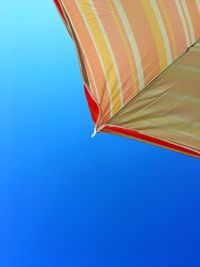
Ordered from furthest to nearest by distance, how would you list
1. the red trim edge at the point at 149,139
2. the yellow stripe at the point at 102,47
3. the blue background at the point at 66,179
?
the blue background at the point at 66,179 < the red trim edge at the point at 149,139 < the yellow stripe at the point at 102,47

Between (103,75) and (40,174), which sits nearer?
(103,75)

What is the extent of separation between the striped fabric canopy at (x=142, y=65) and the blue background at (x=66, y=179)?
2.63ft

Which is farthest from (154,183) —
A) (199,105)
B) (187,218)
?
(199,105)

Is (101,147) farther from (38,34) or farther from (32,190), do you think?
(38,34)

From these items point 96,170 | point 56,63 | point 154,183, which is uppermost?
point 56,63

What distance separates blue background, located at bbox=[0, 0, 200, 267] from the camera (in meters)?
1.87

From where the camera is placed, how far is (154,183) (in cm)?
190

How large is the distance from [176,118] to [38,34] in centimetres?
101

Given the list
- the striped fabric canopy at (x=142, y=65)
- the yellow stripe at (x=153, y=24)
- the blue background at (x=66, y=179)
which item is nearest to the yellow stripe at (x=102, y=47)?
the striped fabric canopy at (x=142, y=65)

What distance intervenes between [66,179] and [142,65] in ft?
3.12

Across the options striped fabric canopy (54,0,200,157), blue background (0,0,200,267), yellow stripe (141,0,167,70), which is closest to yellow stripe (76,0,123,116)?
striped fabric canopy (54,0,200,157)

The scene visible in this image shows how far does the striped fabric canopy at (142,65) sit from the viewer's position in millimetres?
997

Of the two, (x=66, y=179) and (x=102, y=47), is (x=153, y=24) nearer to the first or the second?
(x=102, y=47)

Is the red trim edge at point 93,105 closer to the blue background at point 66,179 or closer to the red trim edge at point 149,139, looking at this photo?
the red trim edge at point 149,139
